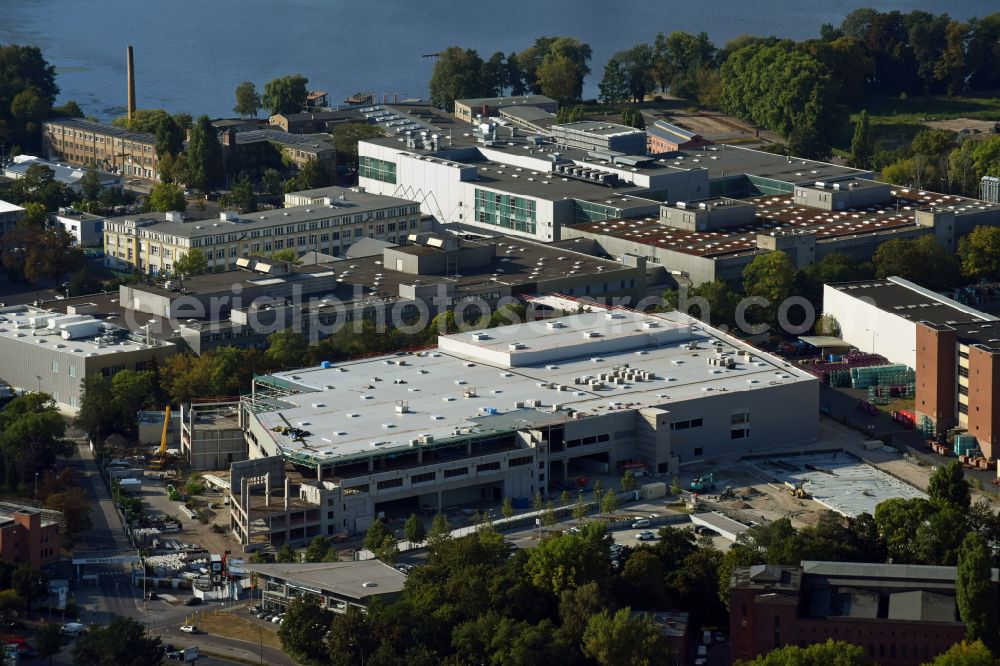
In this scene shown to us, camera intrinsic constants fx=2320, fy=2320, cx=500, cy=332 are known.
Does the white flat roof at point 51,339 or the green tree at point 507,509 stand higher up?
the white flat roof at point 51,339

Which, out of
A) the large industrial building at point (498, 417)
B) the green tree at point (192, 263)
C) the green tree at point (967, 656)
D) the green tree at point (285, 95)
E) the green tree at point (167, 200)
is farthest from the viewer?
the green tree at point (285, 95)

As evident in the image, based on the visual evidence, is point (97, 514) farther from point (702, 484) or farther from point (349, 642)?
point (702, 484)

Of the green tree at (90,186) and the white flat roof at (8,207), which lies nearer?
the white flat roof at (8,207)

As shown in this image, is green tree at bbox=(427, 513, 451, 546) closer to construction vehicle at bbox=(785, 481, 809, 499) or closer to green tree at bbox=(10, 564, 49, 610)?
green tree at bbox=(10, 564, 49, 610)

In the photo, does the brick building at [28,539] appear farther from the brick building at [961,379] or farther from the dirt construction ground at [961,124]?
the dirt construction ground at [961,124]

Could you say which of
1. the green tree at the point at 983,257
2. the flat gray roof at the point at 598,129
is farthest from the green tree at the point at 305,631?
the flat gray roof at the point at 598,129

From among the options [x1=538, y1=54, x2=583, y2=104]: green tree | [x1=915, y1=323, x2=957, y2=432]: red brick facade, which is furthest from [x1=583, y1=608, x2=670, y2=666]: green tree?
[x1=538, y1=54, x2=583, y2=104]: green tree

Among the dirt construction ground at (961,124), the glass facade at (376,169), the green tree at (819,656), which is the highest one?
the dirt construction ground at (961,124)
